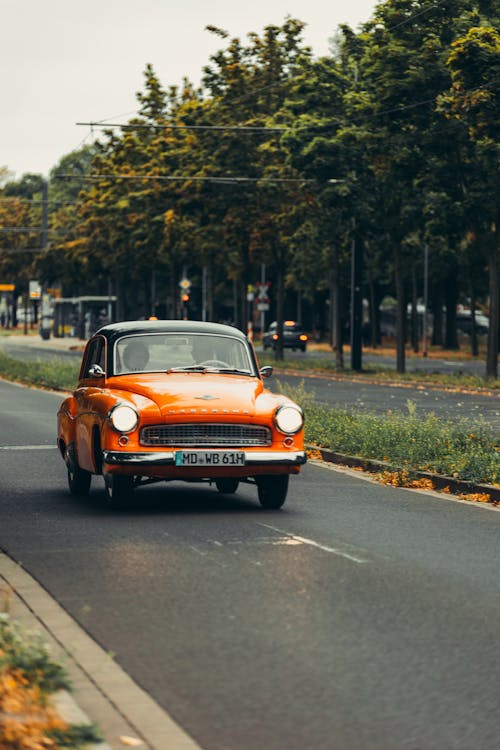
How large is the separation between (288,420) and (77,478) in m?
2.46

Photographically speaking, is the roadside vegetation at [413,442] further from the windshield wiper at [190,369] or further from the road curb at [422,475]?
the windshield wiper at [190,369]

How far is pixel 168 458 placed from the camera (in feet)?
41.1

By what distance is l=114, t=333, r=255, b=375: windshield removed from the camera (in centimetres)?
1393

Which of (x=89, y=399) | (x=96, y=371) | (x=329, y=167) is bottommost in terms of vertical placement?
(x=89, y=399)

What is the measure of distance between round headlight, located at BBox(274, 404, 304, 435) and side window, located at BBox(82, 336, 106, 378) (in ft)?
7.22

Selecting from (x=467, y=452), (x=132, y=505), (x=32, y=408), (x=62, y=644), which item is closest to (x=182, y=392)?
(x=132, y=505)

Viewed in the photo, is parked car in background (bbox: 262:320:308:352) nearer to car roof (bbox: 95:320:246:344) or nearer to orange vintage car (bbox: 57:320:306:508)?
car roof (bbox: 95:320:246:344)

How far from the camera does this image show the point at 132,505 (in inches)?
535

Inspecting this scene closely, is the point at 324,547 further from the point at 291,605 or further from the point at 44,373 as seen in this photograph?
the point at 44,373

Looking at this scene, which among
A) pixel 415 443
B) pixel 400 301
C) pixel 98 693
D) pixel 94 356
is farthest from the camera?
pixel 400 301

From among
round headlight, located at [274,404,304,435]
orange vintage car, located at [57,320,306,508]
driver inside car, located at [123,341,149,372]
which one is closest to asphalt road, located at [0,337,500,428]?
orange vintage car, located at [57,320,306,508]

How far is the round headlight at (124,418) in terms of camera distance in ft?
41.4

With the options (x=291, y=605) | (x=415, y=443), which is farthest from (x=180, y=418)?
(x=415, y=443)

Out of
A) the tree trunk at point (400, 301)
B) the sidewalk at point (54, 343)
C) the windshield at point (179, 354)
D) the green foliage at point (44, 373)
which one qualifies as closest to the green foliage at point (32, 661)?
the windshield at point (179, 354)
